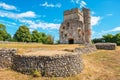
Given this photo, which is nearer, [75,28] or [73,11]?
[75,28]

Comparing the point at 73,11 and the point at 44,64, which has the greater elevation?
the point at 73,11

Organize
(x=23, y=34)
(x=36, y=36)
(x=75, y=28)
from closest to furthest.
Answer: (x=75, y=28) → (x=23, y=34) → (x=36, y=36)

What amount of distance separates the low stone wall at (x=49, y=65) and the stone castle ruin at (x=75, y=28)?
76.5 ft

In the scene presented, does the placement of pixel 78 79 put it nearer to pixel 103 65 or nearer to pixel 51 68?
pixel 51 68

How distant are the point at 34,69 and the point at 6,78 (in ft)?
8.54

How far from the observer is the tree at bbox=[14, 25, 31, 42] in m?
56.7

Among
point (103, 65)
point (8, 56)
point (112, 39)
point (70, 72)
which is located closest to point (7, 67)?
point (8, 56)

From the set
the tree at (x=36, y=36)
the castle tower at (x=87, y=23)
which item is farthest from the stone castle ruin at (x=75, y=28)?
the tree at (x=36, y=36)

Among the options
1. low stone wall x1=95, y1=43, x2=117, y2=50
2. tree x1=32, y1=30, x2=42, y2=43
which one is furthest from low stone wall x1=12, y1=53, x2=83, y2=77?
tree x1=32, y1=30, x2=42, y2=43

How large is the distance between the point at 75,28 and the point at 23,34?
988 inches

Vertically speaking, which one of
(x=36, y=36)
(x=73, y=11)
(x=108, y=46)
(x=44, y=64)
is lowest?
(x=44, y=64)

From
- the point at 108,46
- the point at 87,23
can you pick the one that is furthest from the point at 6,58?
the point at 87,23

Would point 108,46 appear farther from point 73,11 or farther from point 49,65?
point 49,65

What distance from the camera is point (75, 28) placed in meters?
38.4
